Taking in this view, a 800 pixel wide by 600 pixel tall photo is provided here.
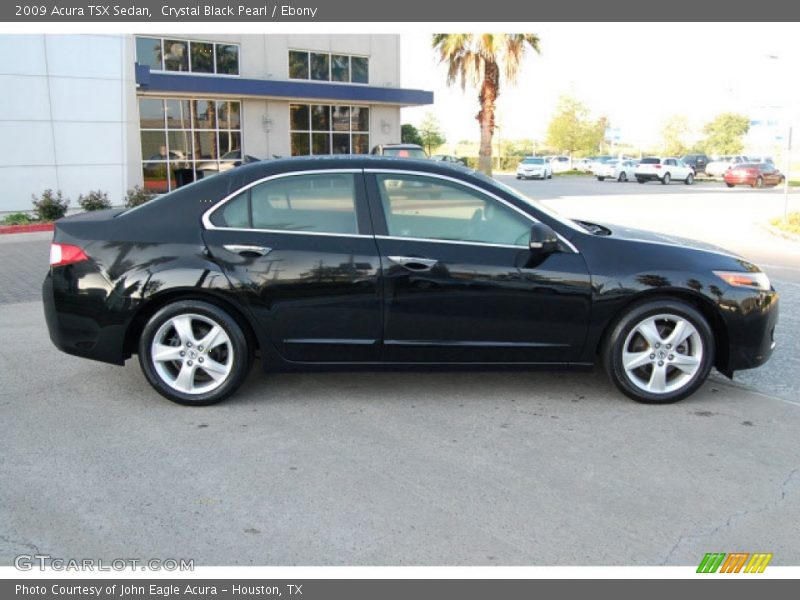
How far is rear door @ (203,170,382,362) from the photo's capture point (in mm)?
5027

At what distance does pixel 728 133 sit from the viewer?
96125mm

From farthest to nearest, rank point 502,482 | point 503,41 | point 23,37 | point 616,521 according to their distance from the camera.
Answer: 1. point 503,41
2. point 23,37
3. point 502,482
4. point 616,521

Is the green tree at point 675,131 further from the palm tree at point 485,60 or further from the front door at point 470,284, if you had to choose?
the front door at point 470,284

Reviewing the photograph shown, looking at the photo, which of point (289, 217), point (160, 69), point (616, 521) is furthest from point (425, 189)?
point (160, 69)

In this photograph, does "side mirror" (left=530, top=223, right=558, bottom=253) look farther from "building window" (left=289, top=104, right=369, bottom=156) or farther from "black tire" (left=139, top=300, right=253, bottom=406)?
"building window" (left=289, top=104, right=369, bottom=156)

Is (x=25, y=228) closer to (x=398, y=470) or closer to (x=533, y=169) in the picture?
(x=398, y=470)

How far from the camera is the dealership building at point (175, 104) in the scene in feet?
54.2

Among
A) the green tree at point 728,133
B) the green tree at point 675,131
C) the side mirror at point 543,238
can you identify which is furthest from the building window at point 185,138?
the green tree at point 675,131

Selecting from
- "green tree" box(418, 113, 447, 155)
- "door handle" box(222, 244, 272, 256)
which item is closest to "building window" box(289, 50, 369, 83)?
"door handle" box(222, 244, 272, 256)

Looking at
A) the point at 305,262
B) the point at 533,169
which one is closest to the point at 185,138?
the point at 305,262

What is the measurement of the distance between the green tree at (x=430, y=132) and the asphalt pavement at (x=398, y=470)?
219 feet

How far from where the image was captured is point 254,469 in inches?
165

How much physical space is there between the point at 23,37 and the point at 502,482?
1596 cm

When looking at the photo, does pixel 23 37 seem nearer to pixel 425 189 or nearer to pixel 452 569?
pixel 425 189
